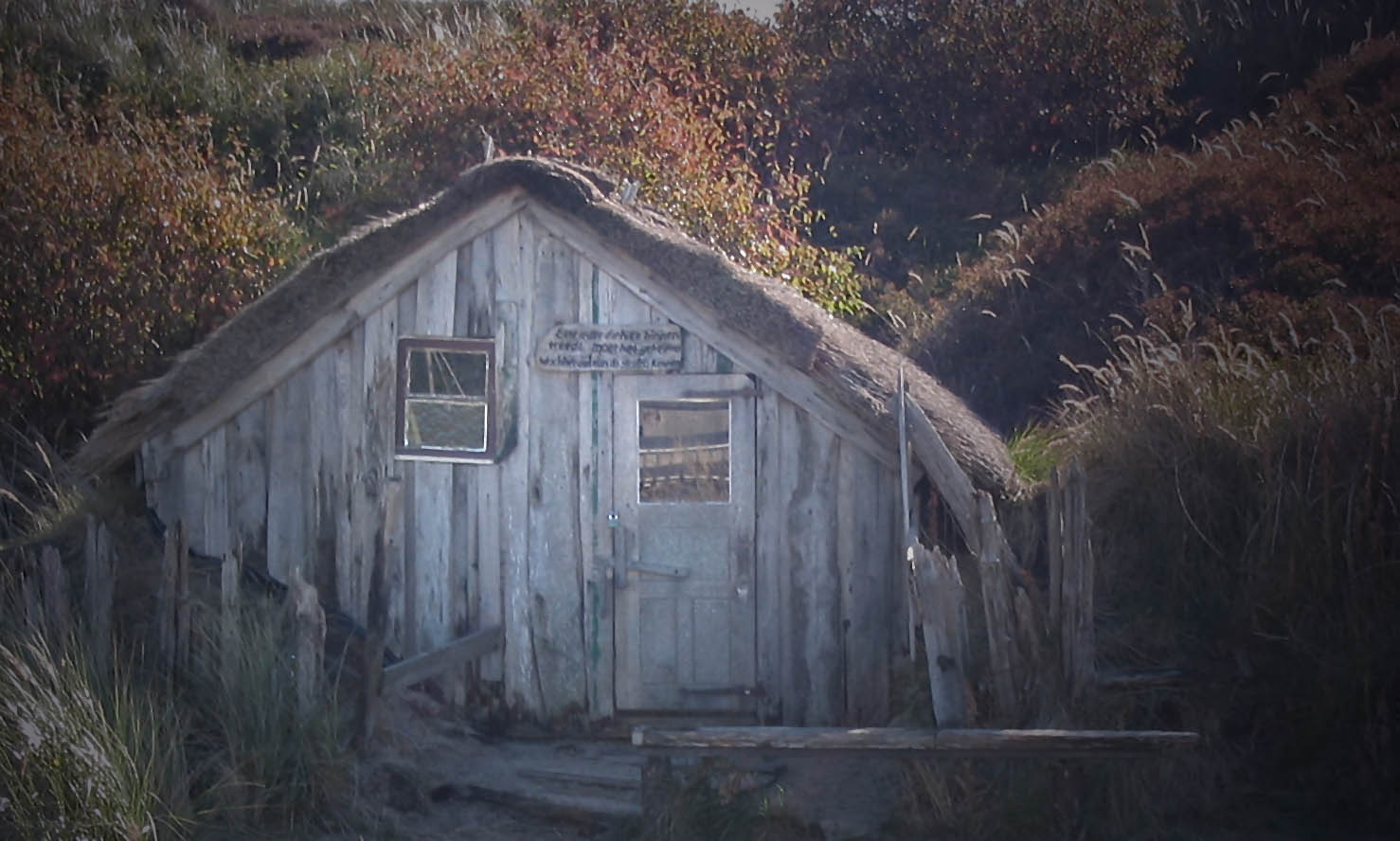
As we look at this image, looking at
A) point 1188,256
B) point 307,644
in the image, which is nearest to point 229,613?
point 307,644

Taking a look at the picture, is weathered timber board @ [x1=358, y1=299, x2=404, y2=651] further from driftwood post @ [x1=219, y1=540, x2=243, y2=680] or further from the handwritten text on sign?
driftwood post @ [x1=219, y1=540, x2=243, y2=680]

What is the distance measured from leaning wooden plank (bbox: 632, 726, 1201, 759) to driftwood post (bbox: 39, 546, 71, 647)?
314 cm

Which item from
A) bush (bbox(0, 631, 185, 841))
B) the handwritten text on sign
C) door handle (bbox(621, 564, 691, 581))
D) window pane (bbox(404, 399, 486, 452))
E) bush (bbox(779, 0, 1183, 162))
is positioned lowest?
bush (bbox(0, 631, 185, 841))

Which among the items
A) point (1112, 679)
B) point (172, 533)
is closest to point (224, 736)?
point (172, 533)

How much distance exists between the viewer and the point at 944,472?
7.23 meters

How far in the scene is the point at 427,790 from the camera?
7.42 meters

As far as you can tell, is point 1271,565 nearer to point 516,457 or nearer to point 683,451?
point 683,451

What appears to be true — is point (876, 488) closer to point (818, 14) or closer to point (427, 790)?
point (427, 790)

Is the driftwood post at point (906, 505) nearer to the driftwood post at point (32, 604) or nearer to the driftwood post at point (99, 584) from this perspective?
the driftwood post at point (99, 584)

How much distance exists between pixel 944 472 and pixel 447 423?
3.26 m

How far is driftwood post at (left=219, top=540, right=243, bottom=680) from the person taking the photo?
23.1ft

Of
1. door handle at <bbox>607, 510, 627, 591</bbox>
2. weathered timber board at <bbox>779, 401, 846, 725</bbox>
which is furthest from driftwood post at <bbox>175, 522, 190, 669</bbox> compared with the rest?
weathered timber board at <bbox>779, 401, 846, 725</bbox>

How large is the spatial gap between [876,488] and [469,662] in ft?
9.34

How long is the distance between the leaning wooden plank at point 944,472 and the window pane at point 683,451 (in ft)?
4.28
